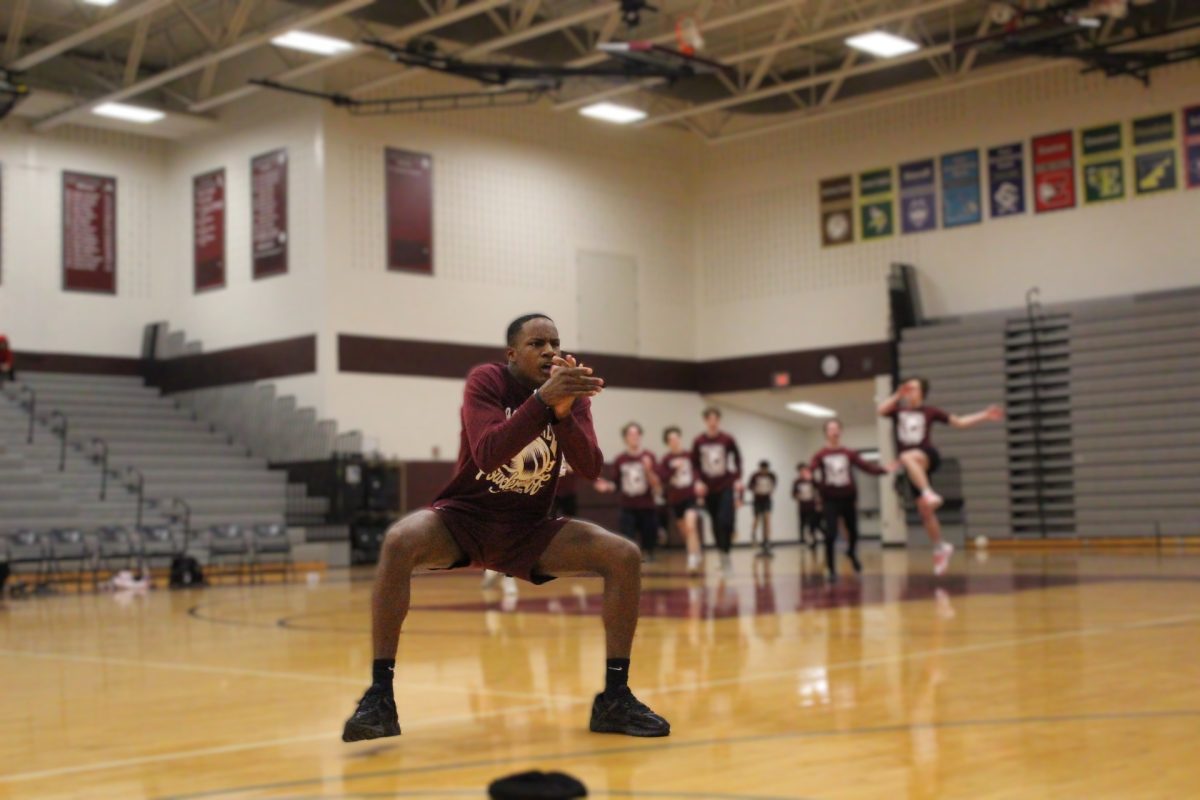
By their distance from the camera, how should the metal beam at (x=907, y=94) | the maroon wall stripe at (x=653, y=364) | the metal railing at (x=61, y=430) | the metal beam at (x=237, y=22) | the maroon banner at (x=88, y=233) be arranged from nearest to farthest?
the metal beam at (x=237, y=22), the metal railing at (x=61, y=430), the metal beam at (x=907, y=94), the maroon wall stripe at (x=653, y=364), the maroon banner at (x=88, y=233)

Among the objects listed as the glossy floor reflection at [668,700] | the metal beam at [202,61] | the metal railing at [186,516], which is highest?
the metal beam at [202,61]

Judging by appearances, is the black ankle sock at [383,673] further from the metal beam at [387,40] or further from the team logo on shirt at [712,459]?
the metal beam at [387,40]

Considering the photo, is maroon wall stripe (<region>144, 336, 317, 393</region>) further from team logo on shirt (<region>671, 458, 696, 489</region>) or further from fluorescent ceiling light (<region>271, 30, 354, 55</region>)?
team logo on shirt (<region>671, 458, 696, 489</region>)

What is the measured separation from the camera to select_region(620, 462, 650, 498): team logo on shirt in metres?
19.8

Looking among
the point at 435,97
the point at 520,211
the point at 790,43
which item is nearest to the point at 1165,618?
the point at 790,43

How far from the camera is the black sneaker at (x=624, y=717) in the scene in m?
5.32

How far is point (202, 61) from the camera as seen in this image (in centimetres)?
2248

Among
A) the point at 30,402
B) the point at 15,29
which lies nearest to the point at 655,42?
the point at 15,29

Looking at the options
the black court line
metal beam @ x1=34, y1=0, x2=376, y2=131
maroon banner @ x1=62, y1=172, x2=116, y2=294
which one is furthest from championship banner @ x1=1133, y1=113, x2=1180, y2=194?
the black court line

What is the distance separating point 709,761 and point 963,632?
16.0ft

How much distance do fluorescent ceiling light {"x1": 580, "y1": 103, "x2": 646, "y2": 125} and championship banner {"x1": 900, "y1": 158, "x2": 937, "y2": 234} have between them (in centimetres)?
558

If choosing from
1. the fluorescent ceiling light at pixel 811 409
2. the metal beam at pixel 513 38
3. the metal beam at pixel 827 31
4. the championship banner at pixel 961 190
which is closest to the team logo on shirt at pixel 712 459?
the metal beam at pixel 513 38

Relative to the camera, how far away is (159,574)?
2122 centimetres

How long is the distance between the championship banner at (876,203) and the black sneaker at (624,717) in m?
24.0
